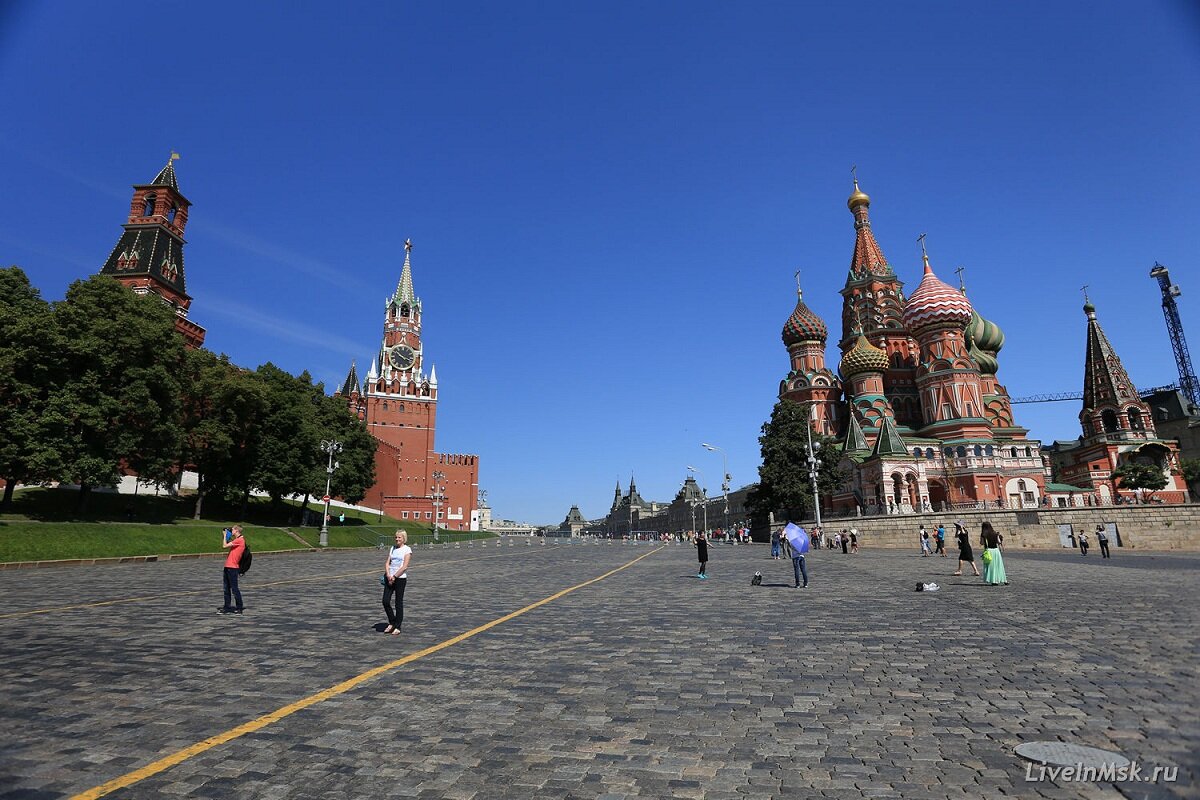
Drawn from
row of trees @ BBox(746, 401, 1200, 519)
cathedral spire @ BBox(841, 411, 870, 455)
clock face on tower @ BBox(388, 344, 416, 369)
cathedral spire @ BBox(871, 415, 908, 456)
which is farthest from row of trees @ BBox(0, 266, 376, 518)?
clock face on tower @ BBox(388, 344, 416, 369)

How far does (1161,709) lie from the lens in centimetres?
486

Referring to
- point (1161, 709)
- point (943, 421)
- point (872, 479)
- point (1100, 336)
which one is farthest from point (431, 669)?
point (1100, 336)

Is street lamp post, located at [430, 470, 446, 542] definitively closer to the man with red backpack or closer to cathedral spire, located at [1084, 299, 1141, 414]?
the man with red backpack

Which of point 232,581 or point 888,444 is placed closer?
point 232,581

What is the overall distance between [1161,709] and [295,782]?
6.47 meters

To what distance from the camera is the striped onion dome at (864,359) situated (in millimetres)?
65500

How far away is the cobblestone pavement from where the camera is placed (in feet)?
12.6

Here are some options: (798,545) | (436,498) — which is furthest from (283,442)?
(798,545)

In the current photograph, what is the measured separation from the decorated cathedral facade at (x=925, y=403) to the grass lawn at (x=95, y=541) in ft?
156

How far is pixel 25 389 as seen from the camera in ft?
94.4

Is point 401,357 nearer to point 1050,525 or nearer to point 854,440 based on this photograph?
point 854,440

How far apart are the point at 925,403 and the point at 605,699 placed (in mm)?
69750

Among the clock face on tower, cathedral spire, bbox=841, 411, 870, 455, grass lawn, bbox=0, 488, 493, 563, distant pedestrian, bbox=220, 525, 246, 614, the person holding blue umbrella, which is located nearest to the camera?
distant pedestrian, bbox=220, 525, 246, 614

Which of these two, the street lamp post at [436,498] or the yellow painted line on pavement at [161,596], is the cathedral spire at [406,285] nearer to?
the street lamp post at [436,498]
